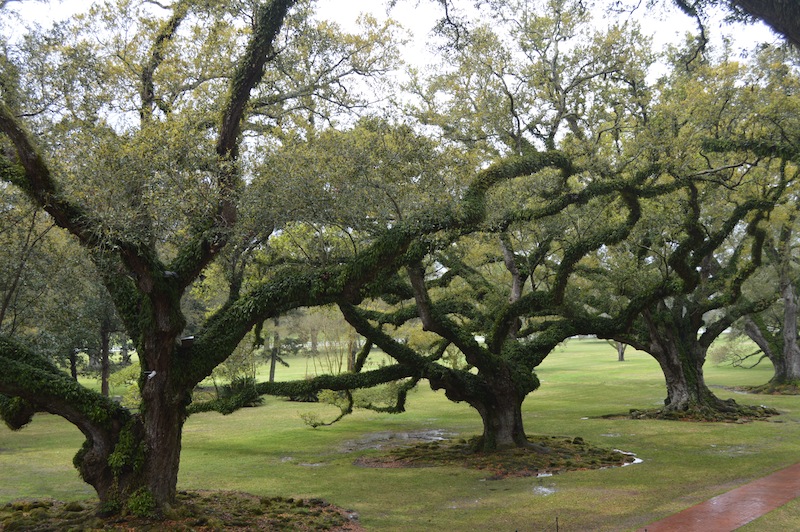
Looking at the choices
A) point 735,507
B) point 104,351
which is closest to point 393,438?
point 735,507

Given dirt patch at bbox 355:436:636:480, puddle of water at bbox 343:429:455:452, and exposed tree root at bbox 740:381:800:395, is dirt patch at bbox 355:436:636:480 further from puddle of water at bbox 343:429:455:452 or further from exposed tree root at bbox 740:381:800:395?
exposed tree root at bbox 740:381:800:395

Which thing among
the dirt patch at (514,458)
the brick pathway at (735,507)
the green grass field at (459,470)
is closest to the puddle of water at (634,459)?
the dirt patch at (514,458)

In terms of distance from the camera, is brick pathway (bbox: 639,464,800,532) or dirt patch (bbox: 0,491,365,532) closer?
brick pathway (bbox: 639,464,800,532)

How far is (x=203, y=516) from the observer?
9.53 metres

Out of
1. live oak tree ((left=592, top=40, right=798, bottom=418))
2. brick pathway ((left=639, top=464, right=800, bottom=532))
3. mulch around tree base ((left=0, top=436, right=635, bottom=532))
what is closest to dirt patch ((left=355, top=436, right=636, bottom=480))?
mulch around tree base ((left=0, top=436, right=635, bottom=532))

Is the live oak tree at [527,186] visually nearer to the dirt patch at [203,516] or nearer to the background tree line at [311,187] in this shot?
the background tree line at [311,187]

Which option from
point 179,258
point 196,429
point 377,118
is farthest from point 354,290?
point 196,429

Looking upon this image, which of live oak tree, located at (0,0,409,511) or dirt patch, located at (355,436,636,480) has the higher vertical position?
live oak tree, located at (0,0,409,511)

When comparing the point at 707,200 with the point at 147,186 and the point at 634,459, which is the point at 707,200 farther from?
the point at 147,186

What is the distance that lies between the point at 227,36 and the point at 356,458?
1106cm

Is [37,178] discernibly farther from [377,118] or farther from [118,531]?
[377,118]

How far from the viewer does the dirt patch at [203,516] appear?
905cm

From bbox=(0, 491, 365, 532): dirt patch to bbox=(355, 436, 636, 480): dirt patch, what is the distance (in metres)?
4.62

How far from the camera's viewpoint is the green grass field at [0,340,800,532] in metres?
10.3
